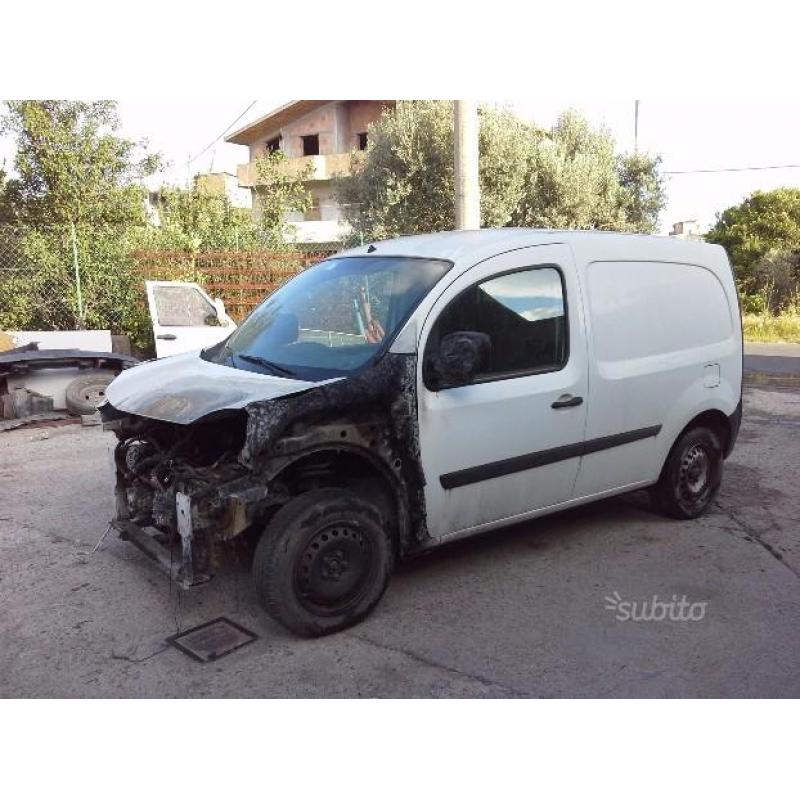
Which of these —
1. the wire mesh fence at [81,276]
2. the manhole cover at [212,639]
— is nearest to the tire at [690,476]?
the manhole cover at [212,639]

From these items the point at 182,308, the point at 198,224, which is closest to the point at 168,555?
the point at 182,308

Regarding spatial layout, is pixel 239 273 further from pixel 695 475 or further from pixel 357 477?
pixel 357 477

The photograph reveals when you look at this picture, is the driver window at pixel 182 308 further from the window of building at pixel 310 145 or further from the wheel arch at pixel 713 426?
the window of building at pixel 310 145

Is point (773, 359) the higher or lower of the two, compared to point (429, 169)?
lower

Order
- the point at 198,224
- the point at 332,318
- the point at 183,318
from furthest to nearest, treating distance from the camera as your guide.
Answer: the point at 198,224
the point at 183,318
the point at 332,318

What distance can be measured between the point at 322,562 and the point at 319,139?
32566mm

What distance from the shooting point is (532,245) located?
3.85 m

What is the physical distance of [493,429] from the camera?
3.58 m

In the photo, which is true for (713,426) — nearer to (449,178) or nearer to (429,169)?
(449,178)

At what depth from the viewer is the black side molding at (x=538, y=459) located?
A: 3.53 metres

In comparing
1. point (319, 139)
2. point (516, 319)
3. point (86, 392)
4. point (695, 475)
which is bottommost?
point (695, 475)

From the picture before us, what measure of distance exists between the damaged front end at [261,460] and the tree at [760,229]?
80.8ft

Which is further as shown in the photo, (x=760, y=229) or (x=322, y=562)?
(x=760, y=229)

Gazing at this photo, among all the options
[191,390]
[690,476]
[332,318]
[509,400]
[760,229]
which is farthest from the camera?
[760,229]
